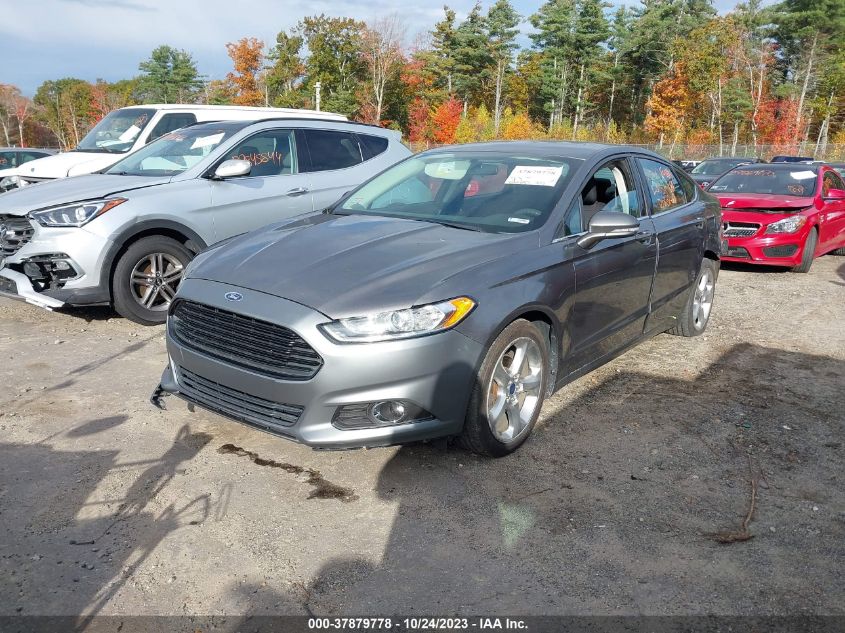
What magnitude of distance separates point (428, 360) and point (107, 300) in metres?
3.94

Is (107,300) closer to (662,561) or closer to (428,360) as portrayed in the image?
(428,360)

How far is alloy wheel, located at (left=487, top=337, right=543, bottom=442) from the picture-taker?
12.3 feet

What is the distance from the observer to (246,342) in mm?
3467

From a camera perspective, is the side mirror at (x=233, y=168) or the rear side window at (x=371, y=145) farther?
the rear side window at (x=371, y=145)

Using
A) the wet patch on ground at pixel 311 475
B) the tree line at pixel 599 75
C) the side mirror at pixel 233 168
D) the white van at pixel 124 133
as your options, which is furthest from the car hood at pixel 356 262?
the tree line at pixel 599 75

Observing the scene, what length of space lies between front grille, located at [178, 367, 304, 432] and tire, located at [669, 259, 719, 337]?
3850 millimetres

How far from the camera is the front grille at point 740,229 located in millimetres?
9750

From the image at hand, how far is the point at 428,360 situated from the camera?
3.32 metres

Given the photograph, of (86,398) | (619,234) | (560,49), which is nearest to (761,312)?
(619,234)

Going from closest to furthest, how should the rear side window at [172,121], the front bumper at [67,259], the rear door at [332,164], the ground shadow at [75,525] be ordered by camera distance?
the ground shadow at [75,525] < the front bumper at [67,259] < the rear door at [332,164] < the rear side window at [172,121]

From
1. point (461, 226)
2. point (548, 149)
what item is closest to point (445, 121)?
point (548, 149)

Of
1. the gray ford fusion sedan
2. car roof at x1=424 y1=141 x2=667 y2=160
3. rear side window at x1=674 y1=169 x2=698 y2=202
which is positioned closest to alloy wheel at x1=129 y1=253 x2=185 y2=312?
the gray ford fusion sedan

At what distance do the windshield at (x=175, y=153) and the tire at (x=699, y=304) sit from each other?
460 cm

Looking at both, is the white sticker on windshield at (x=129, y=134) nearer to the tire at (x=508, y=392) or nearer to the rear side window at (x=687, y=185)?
the rear side window at (x=687, y=185)
